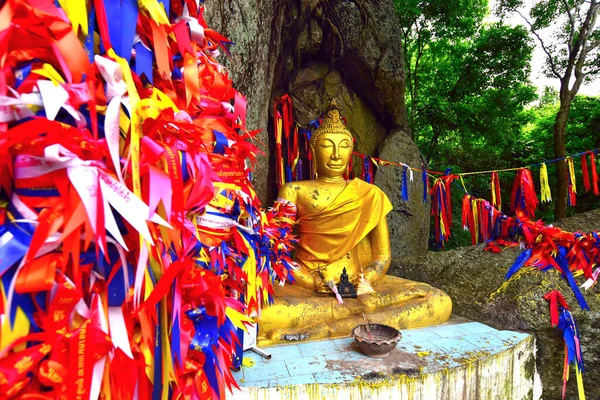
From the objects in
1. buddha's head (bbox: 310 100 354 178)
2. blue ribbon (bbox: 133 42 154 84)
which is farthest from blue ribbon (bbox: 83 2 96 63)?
buddha's head (bbox: 310 100 354 178)

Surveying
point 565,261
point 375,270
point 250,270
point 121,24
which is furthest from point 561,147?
point 121,24

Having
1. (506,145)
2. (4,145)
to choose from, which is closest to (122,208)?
(4,145)

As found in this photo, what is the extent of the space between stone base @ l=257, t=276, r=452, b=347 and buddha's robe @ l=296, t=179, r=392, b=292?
1.47 feet

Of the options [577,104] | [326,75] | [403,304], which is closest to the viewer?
[403,304]

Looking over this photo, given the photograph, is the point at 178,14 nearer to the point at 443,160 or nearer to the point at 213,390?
the point at 213,390

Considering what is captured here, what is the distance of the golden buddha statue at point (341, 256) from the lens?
2.84 metres

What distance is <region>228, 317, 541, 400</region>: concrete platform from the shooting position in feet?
6.52

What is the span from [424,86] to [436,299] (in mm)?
8842

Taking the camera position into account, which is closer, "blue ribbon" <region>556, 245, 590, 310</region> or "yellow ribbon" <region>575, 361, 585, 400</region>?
"yellow ribbon" <region>575, 361, 585, 400</region>

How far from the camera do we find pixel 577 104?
880 centimetres

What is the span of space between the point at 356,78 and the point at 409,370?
15.4 ft

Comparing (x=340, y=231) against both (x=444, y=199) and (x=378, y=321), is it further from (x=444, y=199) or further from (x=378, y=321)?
Result: (x=444, y=199)

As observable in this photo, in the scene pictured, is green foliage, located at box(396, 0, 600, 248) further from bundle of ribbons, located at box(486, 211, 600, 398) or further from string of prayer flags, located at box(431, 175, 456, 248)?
bundle of ribbons, located at box(486, 211, 600, 398)

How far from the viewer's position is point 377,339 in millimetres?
2418
